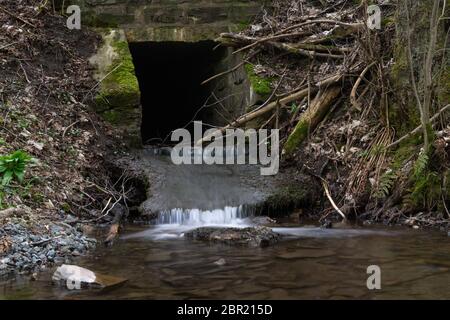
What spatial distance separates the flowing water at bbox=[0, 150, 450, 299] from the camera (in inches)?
165

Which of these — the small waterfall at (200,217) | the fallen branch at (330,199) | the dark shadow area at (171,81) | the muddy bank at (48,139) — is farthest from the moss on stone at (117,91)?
the fallen branch at (330,199)

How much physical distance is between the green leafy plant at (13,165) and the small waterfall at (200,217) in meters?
1.91

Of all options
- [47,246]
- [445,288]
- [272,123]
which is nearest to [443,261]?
[445,288]

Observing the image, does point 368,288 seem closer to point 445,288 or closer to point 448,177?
point 445,288

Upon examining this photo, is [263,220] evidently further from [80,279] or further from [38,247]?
[80,279]

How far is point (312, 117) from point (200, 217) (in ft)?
8.44

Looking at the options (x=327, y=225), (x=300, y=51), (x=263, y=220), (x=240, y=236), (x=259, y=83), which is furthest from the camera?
(x=300, y=51)

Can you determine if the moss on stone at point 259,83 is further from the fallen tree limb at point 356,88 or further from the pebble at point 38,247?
the pebble at point 38,247

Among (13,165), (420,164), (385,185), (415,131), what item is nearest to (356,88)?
(415,131)

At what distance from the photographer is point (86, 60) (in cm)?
970

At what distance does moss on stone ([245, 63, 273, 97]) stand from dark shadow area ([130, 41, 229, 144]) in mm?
1479

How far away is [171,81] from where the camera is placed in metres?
13.9

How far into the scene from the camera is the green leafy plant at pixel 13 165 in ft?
20.7

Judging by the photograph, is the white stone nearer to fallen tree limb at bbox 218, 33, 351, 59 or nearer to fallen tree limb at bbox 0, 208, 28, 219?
fallen tree limb at bbox 0, 208, 28, 219
